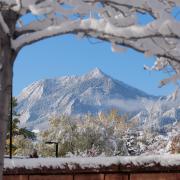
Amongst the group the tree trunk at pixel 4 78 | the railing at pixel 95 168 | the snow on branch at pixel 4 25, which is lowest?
the railing at pixel 95 168

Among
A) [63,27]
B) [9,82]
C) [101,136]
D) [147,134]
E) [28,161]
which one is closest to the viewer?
[63,27]

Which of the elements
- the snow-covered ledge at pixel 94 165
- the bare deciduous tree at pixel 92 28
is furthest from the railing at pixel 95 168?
the bare deciduous tree at pixel 92 28

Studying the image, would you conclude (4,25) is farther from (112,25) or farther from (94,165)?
(94,165)

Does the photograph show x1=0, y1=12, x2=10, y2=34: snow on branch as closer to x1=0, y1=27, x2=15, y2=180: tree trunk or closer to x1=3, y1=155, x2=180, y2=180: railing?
x1=0, y1=27, x2=15, y2=180: tree trunk

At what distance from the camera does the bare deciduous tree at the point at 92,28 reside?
3.72 m

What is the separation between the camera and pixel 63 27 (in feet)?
13.7

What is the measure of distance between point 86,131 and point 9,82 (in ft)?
126

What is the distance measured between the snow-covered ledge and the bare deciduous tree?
2594 millimetres

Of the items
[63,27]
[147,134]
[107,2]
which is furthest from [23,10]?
[147,134]

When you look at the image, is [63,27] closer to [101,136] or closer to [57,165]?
[57,165]

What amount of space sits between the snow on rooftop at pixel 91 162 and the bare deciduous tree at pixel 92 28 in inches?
102

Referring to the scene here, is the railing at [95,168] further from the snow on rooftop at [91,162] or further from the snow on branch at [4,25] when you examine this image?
the snow on branch at [4,25]

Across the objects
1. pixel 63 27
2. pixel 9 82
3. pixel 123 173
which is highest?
pixel 63 27

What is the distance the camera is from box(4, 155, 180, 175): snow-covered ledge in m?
7.23
